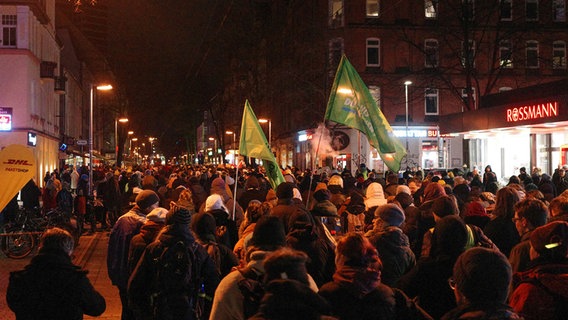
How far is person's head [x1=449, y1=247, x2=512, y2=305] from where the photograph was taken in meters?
3.45

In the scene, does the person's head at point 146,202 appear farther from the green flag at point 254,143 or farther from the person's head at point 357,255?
the green flag at point 254,143

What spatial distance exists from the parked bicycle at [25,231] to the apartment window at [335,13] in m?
36.8

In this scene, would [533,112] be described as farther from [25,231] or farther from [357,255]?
[357,255]

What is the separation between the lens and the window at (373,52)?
172 feet

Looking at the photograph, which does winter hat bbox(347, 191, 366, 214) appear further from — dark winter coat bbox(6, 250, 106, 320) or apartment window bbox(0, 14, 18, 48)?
apartment window bbox(0, 14, 18, 48)

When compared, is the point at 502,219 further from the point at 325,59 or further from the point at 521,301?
the point at 325,59

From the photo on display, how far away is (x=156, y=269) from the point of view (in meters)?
5.21

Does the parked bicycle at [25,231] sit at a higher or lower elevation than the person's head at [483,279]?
lower

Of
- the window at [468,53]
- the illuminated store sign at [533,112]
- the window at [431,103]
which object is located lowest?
the illuminated store sign at [533,112]

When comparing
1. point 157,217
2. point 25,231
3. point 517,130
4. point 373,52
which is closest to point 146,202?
point 157,217

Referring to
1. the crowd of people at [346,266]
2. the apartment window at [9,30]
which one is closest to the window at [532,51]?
the apartment window at [9,30]

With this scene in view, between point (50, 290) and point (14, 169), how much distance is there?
16.3 ft

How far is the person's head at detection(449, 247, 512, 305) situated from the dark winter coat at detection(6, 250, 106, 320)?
8.56 ft

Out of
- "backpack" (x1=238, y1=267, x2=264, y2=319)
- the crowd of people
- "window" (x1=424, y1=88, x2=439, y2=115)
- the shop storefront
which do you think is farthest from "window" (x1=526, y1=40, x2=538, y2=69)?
"backpack" (x1=238, y1=267, x2=264, y2=319)
